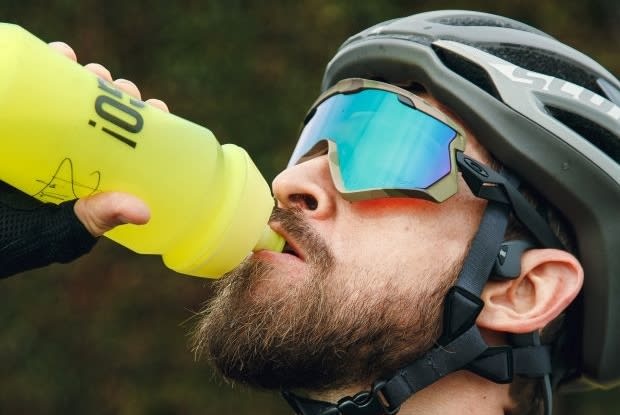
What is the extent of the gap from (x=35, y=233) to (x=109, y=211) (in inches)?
9.4

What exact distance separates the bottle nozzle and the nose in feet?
0.36

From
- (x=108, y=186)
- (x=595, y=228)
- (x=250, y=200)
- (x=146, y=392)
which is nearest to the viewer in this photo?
(x=108, y=186)

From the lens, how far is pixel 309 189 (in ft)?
10.2

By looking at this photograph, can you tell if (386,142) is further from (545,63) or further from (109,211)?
(109,211)

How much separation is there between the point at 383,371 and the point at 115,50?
4917 mm

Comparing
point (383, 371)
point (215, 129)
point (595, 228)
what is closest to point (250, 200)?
point (383, 371)

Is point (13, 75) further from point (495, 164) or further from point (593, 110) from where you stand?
point (593, 110)

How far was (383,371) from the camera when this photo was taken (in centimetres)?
297

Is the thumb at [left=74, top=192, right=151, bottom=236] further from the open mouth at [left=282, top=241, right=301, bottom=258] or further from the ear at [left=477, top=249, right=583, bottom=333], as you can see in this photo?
the ear at [left=477, top=249, right=583, bottom=333]

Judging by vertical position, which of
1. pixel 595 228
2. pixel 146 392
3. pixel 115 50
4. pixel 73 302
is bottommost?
pixel 146 392

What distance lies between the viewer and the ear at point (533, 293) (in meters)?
3.08

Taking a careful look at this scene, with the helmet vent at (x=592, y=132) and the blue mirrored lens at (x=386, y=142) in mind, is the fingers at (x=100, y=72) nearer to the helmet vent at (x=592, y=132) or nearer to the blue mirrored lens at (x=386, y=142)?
the blue mirrored lens at (x=386, y=142)

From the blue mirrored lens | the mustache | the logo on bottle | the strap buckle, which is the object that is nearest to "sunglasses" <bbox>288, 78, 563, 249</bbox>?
the blue mirrored lens
